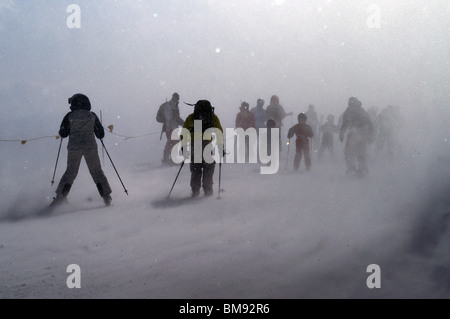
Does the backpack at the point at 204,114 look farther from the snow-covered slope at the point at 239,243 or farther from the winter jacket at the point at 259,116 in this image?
the winter jacket at the point at 259,116

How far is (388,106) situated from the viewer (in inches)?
529

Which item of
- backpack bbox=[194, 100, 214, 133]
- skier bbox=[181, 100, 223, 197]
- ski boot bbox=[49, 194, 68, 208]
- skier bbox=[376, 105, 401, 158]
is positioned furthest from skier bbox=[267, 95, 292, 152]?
ski boot bbox=[49, 194, 68, 208]

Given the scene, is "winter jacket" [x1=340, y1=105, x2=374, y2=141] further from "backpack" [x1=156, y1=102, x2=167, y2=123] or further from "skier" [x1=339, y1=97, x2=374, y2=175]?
"backpack" [x1=156, y1=102, x2=167, y2=123]

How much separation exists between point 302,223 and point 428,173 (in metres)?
4.37

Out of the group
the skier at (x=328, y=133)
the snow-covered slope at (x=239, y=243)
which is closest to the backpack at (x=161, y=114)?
the snow-covered slope at (x=239, y=243)

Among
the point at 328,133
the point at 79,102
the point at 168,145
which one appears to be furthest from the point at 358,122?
the point at 79,102

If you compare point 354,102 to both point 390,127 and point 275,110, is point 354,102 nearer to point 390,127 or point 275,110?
point 275,110

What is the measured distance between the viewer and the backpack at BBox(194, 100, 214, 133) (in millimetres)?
6668

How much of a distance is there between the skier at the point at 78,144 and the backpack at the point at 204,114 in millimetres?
1984

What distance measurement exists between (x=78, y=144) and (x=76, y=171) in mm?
512
